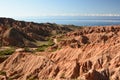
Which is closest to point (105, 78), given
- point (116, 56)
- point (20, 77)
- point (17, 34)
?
point (116, 56)

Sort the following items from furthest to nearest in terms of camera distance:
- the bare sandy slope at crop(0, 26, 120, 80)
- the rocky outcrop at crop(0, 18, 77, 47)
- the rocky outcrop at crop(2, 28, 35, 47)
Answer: the rocky outcrop at crop(0, 18, 77, 47) < the rocky outcrop at crop(2, 28, 35, 47) < the bare sandy slope at crop(0, 26, 120, 80)

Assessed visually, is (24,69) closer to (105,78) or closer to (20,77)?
(20,77)

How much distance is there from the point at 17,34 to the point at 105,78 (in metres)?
92.1

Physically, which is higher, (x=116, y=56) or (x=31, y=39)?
(x=116, y=56)

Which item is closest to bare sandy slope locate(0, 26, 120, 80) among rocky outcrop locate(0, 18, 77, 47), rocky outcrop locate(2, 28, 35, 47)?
rocky outcrop locate(2, 28, 35, 47)

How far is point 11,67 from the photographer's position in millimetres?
71562

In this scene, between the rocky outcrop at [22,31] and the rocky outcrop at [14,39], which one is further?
the rocky outcrop at [22,31]

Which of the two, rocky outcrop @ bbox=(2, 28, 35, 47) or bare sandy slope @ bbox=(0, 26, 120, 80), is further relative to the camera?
rocky outcrop @ bbox=(2, 28, 35, 47)

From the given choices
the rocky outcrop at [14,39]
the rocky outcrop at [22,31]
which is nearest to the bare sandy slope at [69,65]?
the rocky outcrop at [14,39]

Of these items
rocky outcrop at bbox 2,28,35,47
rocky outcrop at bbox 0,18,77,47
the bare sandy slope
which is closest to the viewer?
the bare sandy slope

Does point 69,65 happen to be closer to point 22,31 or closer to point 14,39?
point 14,39

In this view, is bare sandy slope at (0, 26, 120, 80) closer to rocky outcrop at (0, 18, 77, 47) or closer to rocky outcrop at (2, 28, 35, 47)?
rocky outcrop at (2, 28, 35, 47)

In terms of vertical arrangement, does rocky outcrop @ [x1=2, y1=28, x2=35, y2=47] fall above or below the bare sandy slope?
below

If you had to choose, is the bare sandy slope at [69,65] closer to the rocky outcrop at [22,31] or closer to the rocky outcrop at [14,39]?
the rocky outcrop at [14,39]
